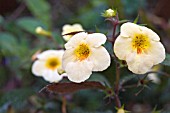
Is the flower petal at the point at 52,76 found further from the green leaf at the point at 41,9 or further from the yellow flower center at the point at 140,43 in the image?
the green leaf at the point at 41,9

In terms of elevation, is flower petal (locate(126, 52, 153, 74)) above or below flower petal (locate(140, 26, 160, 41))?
below

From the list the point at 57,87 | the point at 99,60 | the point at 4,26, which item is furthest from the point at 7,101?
the point at 4,26

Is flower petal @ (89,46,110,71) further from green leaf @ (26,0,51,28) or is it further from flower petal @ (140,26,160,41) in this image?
green leaf @ (26,0,51,28)

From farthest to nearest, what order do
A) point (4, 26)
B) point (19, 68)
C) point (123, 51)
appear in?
1. point (4, 26)
2. point (19, 68)
3. point (123, 51)

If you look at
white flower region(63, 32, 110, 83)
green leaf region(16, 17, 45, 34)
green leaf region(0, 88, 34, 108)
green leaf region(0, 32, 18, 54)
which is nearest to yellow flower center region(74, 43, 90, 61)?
white flower region(63, 32, 110, 83)

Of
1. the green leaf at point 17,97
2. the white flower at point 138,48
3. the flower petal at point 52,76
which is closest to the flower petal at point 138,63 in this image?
the white flower at point 138,48

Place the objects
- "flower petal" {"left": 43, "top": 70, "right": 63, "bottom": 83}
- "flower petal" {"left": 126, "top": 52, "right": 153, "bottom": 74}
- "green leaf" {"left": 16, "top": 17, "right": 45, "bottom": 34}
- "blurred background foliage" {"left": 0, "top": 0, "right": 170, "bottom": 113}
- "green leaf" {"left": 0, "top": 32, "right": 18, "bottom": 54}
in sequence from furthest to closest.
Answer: "green leaf" {"left": 16, "top": 17, "right": 45, "bottom": 34}
"green leaf" {"left": 0, "top": 32, "right": 18, "bottom": 54}
"blurred background foliage" {"left": 0, "top": 0, "right": 170, "bottom": 113}
"flower petal" {"left": 43, "top": 70, "right": 63, "bottom": 83}
"flower petal" {"left": 126, "top": 52, "right": 153, "bottom": 74}

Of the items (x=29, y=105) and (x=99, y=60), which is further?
(x=29, y=105)

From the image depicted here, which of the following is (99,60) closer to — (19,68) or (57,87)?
(57,87)
